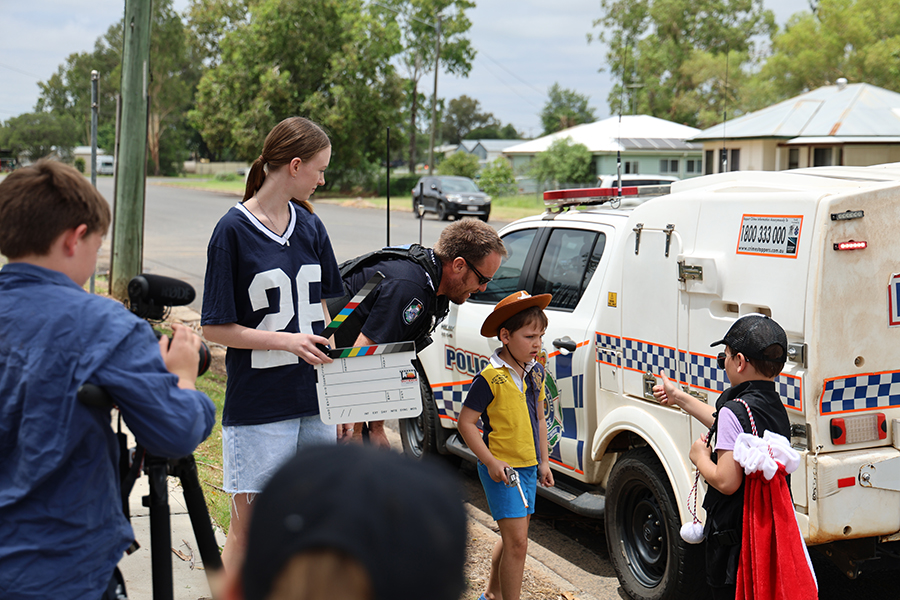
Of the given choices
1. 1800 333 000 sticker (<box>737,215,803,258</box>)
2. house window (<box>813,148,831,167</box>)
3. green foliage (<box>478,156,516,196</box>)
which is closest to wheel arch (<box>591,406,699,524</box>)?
1800 333 000 sticker (<box>737,215,803,258</box>)

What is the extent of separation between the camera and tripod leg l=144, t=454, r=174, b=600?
2.04 metres

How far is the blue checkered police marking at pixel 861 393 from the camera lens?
342cm

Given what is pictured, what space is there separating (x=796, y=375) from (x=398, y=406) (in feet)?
5.34

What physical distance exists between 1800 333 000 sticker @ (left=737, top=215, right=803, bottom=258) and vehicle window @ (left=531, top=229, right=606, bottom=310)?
1.29m

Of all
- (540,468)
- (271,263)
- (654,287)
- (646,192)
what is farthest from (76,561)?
(646,192)

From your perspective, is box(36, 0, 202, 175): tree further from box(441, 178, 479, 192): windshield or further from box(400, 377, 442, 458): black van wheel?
box(400, 377, 442, 458): black van wheel

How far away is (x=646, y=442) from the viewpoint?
14.0 ft

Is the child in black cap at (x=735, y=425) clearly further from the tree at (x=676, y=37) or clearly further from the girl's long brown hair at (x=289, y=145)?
the tree at (x=676, y=37)

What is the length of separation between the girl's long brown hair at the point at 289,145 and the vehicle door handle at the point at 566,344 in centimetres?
201

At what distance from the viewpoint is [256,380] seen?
3088mm

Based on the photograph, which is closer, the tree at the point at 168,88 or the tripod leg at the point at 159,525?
the tripod leg at the point at 159,525

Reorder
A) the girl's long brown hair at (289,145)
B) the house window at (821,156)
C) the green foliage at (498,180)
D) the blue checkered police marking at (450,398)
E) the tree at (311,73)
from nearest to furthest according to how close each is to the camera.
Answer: the girl's long brown hair at (289,145)
the blue checkered police marking at (450,398)
the house window at (821,156)
the green foliage at (498,180)
the tree at (311,73)

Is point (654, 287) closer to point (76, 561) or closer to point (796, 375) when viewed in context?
point (796, 375)

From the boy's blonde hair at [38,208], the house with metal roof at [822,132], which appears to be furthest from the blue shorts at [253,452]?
the house with metal roof at [822,132]
